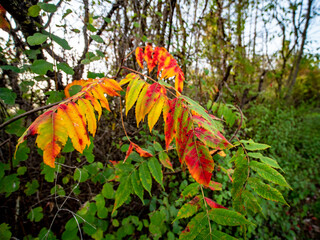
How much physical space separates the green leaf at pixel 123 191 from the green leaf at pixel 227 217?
0.44m

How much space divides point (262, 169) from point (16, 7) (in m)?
1.96

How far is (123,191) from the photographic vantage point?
81 centimetres

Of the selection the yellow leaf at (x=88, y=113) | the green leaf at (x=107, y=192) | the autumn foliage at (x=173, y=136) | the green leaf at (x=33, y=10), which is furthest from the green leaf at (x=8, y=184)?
the green leaf at (x=33, y=10)

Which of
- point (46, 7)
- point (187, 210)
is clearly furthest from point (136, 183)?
point (46, 7)

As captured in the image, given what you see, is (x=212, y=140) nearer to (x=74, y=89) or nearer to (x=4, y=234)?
(x=74, y=89)

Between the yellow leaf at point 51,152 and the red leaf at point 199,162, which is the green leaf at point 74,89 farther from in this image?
the red leaf at point 199,162

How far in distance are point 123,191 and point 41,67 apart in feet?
3.10

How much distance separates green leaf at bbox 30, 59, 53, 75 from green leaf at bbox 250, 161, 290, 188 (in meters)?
1.36

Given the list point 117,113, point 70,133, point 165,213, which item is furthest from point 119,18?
point 165,213

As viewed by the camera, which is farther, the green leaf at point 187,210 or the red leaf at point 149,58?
the red leaf at point 149,58

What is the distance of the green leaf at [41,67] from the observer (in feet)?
3.04

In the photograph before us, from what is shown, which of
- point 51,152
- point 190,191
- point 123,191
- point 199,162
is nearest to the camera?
point 51,152

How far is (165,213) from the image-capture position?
1.46 m

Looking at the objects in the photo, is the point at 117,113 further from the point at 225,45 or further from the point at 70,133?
the point at 225,45
